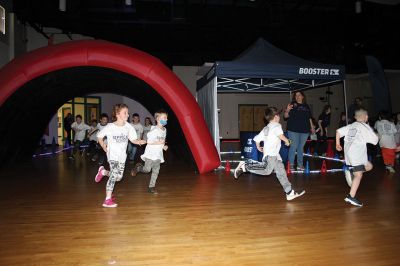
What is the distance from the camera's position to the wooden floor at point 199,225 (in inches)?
109

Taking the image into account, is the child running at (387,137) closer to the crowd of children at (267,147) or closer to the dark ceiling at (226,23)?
the crowd of children at (267,147)

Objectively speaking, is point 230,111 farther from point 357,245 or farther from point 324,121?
point 357,245

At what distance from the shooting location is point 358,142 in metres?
4.39

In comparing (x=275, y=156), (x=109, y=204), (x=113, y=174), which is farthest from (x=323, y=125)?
(x=109, y=204)

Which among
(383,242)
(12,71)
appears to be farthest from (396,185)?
(12,71)

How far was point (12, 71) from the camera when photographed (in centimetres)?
674

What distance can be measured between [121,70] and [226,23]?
28.9ft

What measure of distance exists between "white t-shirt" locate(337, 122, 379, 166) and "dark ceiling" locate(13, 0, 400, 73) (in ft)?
34.4

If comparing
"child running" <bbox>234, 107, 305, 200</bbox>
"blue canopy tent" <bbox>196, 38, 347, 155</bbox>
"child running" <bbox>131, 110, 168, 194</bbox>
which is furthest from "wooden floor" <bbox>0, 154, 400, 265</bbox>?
"blue canopy tent" <bbox>196, 38, 347, 155</bbox>

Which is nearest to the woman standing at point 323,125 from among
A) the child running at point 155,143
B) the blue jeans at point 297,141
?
the blue jeans at point 297,141

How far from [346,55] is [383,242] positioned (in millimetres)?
17299

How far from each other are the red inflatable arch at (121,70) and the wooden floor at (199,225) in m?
1.33

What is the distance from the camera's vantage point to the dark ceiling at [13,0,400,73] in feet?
42.8

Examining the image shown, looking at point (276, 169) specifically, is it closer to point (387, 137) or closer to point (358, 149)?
point (358, 149)
